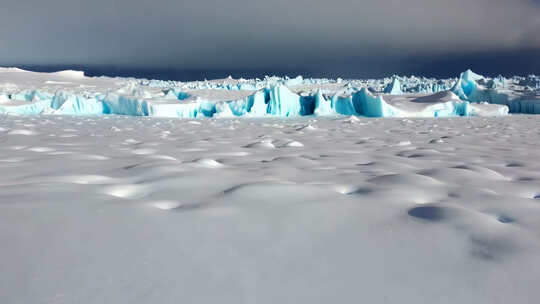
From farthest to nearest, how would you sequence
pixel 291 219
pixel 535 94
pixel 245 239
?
1. pixel 535 94
2. pixel 291 219
3. pixel 245 239

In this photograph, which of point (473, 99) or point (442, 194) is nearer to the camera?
point (442, 194)

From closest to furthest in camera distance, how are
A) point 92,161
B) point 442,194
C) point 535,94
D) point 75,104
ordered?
point 442,194, point 92,161, point 75,104, point 535,94

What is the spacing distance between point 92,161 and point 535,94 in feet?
63.4

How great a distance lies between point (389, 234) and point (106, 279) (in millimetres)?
979

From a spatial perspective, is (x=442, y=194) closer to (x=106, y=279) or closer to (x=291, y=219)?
(x=291, y=219)

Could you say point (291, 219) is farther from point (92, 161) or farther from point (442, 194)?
point (92, 161)

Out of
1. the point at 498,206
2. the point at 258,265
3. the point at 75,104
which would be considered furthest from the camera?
the point at 75,104

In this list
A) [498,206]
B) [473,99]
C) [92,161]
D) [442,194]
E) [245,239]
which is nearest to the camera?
[245,239]

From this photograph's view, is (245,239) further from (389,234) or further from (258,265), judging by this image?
(389,234)

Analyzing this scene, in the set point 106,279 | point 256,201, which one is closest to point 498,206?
point 256,201

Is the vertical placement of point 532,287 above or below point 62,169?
below

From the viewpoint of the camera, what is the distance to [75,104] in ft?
48.4

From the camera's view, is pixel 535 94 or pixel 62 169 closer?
pixel 62 169

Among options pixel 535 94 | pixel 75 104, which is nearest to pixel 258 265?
pixel 75 104
